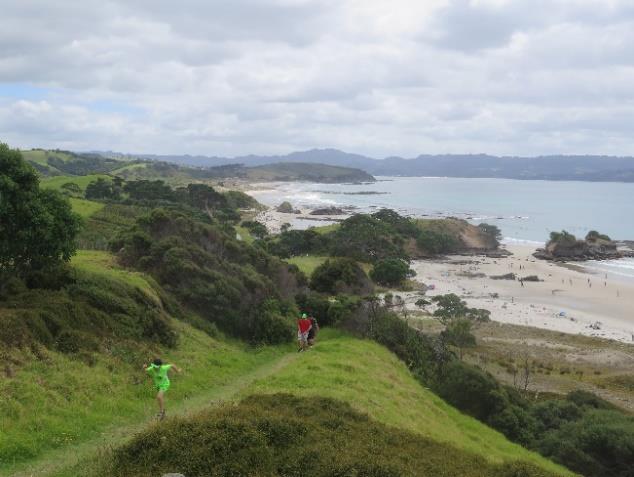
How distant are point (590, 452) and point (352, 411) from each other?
653 inches

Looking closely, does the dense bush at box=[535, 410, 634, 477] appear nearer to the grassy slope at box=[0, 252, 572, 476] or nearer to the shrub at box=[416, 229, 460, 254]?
the grassy slope at box=[0, 252, 572, 476]

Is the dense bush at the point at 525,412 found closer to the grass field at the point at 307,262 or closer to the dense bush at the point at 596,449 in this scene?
the dense bush at the point at 596,449

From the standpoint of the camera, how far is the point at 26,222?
67.4 feet

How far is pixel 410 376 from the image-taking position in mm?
26812

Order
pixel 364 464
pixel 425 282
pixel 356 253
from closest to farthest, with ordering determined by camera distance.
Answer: pixel 364 464
pixel 425 282
pixel 356 253

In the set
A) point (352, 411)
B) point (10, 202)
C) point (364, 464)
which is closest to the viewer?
point (364, 464)

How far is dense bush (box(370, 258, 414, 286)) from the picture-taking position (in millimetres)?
73812

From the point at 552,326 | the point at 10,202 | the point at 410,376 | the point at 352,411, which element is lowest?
the point at 552,326

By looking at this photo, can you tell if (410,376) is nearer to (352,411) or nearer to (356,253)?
(352,411)

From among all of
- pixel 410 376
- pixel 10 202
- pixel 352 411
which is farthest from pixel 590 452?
pixel 10 202

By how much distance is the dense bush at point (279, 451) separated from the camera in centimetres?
935

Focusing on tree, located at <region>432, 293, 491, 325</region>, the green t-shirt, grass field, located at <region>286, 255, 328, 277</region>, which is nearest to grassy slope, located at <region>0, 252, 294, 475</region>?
the green t-shirt

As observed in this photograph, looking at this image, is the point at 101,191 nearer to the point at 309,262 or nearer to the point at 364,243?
the point at 309,262

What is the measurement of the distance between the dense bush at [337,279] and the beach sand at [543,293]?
62.5 feet
